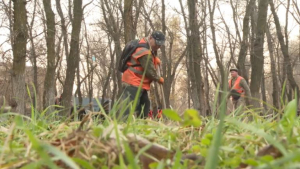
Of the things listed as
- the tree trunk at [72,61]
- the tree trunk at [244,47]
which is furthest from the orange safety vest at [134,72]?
the tree trunk at [244,47]

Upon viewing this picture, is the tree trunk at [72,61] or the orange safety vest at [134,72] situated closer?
the orange safety vest at [134,72]

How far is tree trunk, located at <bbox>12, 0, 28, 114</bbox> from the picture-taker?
9953 millimetres

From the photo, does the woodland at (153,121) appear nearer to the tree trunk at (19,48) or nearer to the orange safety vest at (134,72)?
the tree trunk at (19,48)

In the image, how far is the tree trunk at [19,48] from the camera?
32.7ft

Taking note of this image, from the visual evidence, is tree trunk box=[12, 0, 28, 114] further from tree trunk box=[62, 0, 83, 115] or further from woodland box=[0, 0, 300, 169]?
tree trunk box=[62, 0, 83, 115]

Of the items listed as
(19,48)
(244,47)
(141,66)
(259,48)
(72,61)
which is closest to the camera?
(141,66)

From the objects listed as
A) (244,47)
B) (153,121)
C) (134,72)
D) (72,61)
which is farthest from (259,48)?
(153,121)

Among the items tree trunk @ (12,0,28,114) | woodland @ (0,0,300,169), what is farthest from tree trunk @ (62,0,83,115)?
tree trunk @ (12,0,28,114)

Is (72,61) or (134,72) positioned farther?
(72,61)

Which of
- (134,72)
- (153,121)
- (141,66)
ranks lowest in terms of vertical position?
(153,121)

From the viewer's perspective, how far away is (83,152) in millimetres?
878

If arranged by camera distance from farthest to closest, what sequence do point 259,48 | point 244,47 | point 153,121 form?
point 244,47, point 259,48, point 153,121

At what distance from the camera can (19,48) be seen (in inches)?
393

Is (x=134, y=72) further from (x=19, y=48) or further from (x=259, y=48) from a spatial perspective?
(x=259, y=48)
